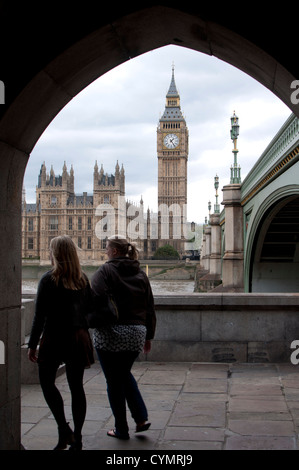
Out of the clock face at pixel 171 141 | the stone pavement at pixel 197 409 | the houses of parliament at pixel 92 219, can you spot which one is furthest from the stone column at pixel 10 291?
the clock face at pixel 171 141

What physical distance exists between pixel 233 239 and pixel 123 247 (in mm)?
18209

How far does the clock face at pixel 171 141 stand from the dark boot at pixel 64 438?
123915 mm

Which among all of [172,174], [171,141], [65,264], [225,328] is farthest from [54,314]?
[171,141]

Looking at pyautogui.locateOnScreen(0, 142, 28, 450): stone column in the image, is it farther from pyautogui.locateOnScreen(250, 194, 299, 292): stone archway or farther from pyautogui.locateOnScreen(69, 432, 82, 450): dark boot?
pyautogui.locateOnScreen(250, 194, 299, 292): stone archway

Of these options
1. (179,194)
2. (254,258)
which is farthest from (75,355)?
(179,194)

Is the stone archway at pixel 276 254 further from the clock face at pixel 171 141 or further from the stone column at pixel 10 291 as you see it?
the clock face at pixel 171 141

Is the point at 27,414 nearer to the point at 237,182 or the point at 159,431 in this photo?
the point at 159,431

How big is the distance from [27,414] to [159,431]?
1.16m

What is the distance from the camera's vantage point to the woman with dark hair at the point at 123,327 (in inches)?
141

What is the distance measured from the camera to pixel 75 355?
11.2ft

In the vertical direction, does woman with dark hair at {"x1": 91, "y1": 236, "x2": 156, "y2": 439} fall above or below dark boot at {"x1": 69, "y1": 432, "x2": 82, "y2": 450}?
above

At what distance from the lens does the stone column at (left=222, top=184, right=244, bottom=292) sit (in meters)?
21.3

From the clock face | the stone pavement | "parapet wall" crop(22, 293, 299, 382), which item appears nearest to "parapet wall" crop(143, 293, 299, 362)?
"parapet wall" crop(22, 293, 299, 382)

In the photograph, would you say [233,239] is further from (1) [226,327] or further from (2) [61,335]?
(2) [61,335]
